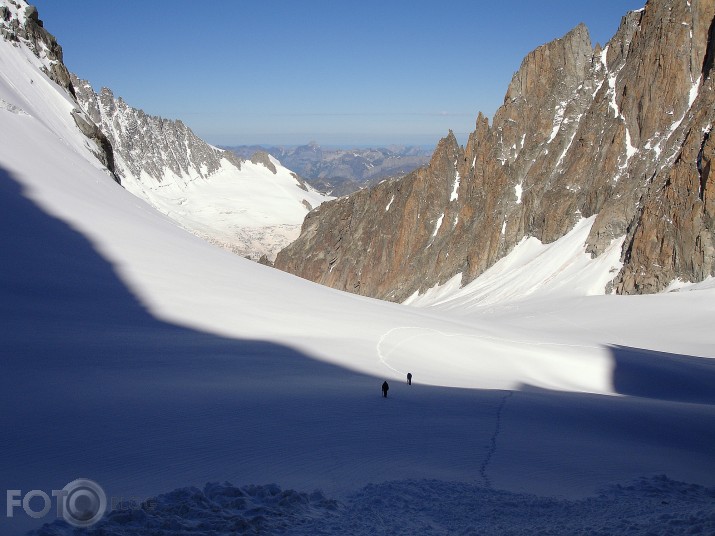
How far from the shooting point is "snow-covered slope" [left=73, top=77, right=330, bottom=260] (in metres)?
149

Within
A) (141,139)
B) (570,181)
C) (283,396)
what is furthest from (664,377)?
(141,139)

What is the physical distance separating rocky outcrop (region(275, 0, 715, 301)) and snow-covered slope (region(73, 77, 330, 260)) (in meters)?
58.7

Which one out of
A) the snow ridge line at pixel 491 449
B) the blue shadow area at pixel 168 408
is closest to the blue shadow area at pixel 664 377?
the snow ridge line at pixel 491 449

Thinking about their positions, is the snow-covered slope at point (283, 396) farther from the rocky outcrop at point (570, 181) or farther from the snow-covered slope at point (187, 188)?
the snow-covered slope at point (187, 188)

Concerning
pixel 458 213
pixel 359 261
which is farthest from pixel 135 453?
pixel 359 261

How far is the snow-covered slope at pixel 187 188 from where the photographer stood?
14875 centimetres

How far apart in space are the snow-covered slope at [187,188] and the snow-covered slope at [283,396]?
116 metres

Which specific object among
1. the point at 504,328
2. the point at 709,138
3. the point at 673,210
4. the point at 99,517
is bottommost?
the point at 99,517

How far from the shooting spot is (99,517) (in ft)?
21.7

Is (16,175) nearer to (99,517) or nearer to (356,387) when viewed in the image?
(356,387)

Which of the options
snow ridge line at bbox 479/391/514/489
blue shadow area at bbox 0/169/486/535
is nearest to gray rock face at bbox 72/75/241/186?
blue shadow area at bbox 0/169/486/535

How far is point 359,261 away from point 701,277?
158ft
